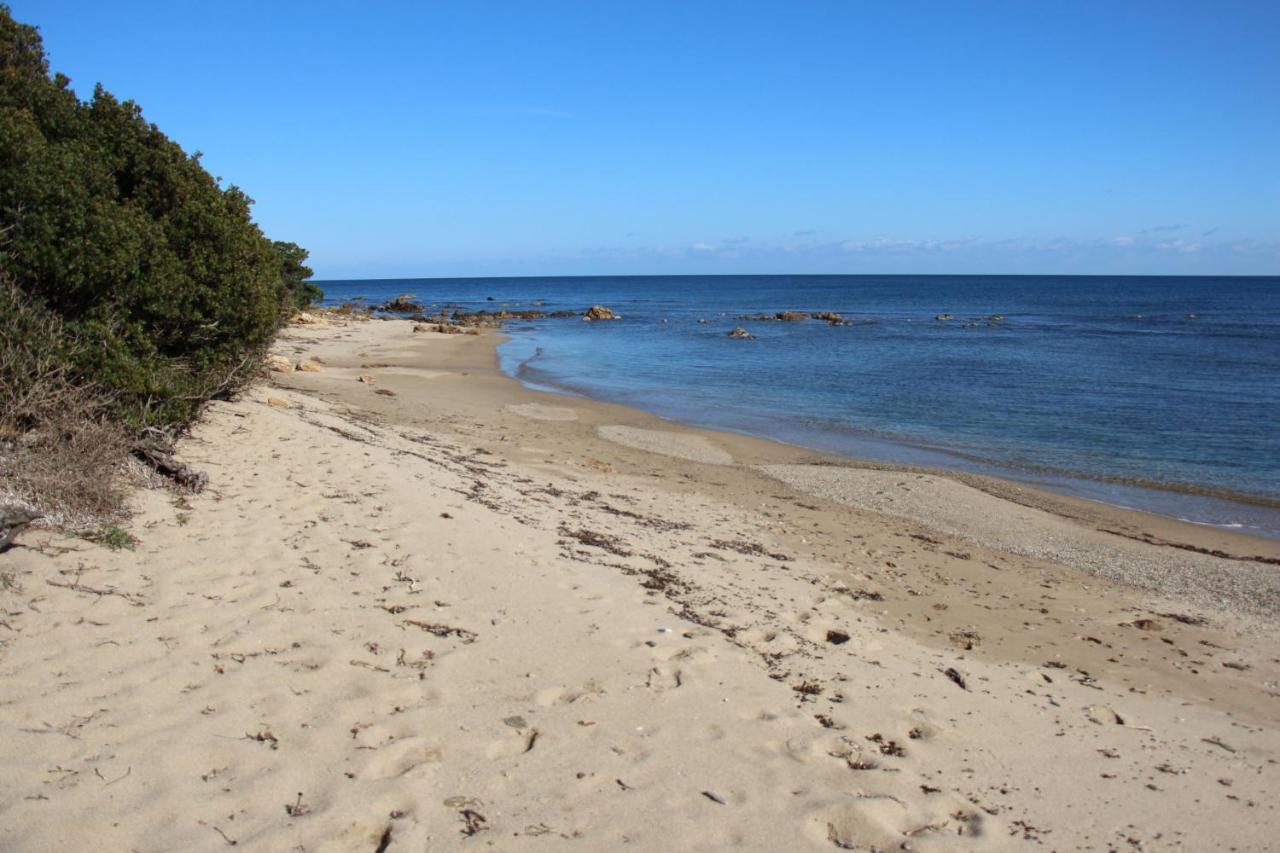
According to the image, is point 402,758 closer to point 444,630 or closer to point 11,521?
point 444,630

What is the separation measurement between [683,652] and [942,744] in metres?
1.70

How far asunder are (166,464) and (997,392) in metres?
23.5

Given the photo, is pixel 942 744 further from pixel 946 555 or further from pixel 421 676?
pixel 946 555

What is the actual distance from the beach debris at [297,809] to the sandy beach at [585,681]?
15 mm

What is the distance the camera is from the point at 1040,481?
1466 cm

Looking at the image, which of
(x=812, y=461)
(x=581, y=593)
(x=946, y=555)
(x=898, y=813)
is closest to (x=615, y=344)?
(x=812, y=461)

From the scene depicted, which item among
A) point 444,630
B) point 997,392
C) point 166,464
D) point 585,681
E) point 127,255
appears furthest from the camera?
point 997,392

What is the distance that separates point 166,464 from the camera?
746 cm

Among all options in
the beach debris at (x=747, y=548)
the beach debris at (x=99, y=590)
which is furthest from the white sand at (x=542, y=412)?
the beach debris at (x=99, y=590)

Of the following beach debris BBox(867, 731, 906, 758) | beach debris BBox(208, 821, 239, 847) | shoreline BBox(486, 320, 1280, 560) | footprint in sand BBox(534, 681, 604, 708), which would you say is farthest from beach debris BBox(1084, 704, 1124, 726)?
shoreline BBox(486, 320, 1280, 560)

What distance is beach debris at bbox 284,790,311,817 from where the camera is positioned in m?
3.58

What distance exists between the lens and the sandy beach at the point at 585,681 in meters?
3.75

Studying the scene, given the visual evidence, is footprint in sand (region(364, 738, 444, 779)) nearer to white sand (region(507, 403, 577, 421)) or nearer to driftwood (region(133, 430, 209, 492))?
driftwood (region(133, 430, 209, 492))

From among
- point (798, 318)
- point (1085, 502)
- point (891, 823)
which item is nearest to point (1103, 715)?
point (891, 823)
